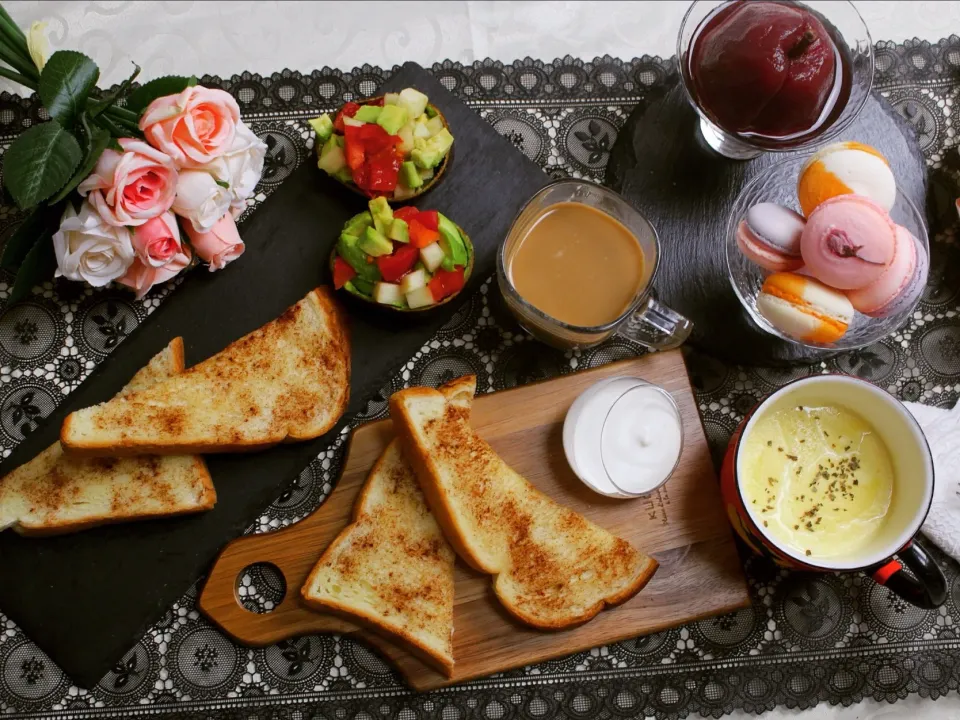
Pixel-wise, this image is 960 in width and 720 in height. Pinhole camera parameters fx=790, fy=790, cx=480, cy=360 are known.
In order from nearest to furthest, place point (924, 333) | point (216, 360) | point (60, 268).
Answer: point (60, 268), point (216, 360), point (924, 333)

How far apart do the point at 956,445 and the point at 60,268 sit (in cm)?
212

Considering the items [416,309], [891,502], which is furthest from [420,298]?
[891,502]

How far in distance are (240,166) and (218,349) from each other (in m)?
0.43

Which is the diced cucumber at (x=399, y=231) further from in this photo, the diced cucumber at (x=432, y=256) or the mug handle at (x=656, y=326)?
the mug handle at (x=656, y=326)

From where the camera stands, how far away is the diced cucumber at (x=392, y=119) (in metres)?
1.79

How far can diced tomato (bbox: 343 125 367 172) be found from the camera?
1796 millimetres

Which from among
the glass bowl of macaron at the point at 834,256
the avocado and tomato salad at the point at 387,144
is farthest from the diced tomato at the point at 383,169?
the glass bowl of macaron at the point at 834,256

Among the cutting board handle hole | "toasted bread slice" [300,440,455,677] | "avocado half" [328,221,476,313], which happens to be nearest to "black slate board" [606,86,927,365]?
"avocado half" [328,221,476,313]

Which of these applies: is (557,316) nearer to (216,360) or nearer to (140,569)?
(216,360)

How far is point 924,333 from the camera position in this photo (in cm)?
198

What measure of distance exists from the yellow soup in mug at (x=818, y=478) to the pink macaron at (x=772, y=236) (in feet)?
1.09

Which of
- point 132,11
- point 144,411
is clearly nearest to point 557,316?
point 144,411

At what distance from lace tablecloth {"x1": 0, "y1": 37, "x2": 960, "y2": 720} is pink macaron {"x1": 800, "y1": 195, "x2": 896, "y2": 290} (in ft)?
1.15

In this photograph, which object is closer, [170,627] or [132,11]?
[170,627]
